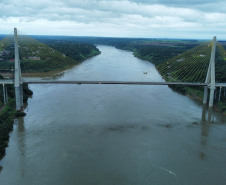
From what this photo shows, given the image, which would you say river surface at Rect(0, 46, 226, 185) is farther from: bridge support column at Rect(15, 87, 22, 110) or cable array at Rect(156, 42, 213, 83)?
cable array at Rect(156, 42, 213, 83)

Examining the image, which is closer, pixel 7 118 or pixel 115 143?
pixel 115 143

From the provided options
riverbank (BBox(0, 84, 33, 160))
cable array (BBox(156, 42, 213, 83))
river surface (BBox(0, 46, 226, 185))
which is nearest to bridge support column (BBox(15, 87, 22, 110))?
riverbank (BBox(0, 84, 33, 160))

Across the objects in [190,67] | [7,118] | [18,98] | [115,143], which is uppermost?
[190,67]

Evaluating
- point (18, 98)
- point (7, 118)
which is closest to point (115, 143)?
point (7, 118)

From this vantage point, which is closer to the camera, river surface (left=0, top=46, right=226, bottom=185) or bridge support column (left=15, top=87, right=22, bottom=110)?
river surface (left=0, top=46, right=226, bottom=185)

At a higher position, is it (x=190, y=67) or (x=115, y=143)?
(x=190, y=67)

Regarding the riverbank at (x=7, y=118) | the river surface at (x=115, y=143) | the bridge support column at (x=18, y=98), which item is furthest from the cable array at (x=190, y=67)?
the riverbank at (x=7, y=118)

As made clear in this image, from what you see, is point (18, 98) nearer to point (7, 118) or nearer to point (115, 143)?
point (7, 118)

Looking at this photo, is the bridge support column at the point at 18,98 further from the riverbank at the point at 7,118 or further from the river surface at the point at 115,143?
the river surface at the point at 115,143

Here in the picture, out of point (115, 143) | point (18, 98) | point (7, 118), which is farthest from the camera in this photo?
point (18, 98)
